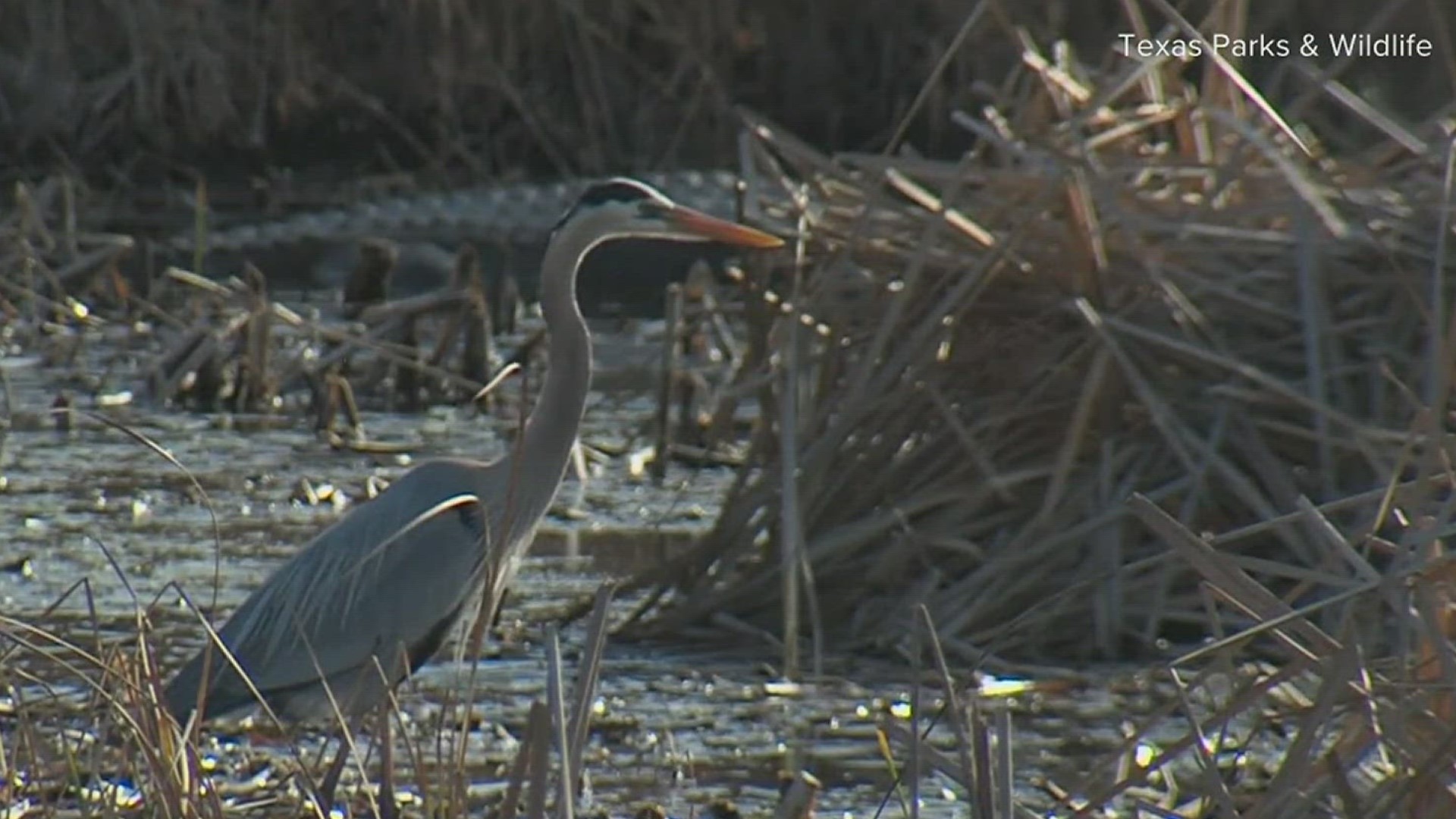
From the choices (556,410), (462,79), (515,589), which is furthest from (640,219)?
(462,79)

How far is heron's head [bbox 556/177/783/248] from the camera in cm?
588

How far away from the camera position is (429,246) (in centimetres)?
1345

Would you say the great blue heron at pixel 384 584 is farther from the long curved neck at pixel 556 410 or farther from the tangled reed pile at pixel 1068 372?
the tangled reed pile at pixel 1068 372

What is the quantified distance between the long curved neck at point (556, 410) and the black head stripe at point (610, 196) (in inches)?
6.9

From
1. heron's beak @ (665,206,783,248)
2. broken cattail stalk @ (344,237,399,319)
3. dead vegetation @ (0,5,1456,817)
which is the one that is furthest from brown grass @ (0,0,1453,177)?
heron's beak @ (665,206,783,248)

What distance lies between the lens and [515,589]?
21.9ft

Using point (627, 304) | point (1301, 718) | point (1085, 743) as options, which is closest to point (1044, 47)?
point (627, 304)

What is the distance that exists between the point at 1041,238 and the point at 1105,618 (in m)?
0.87

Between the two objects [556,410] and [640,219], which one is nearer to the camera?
[556,410]

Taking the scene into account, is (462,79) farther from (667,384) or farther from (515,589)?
(515,589)

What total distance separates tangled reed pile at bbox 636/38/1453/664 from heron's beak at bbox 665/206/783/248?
0.14 metres

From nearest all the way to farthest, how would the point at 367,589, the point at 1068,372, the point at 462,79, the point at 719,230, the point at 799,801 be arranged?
the point at 799,801
the point at 367,589
the point at 719,230
the point at 1068,372
the point at 462,79

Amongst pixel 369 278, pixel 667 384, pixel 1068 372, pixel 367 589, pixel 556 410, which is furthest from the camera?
pixel 369 278

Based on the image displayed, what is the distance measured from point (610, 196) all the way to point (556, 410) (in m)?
0.52
